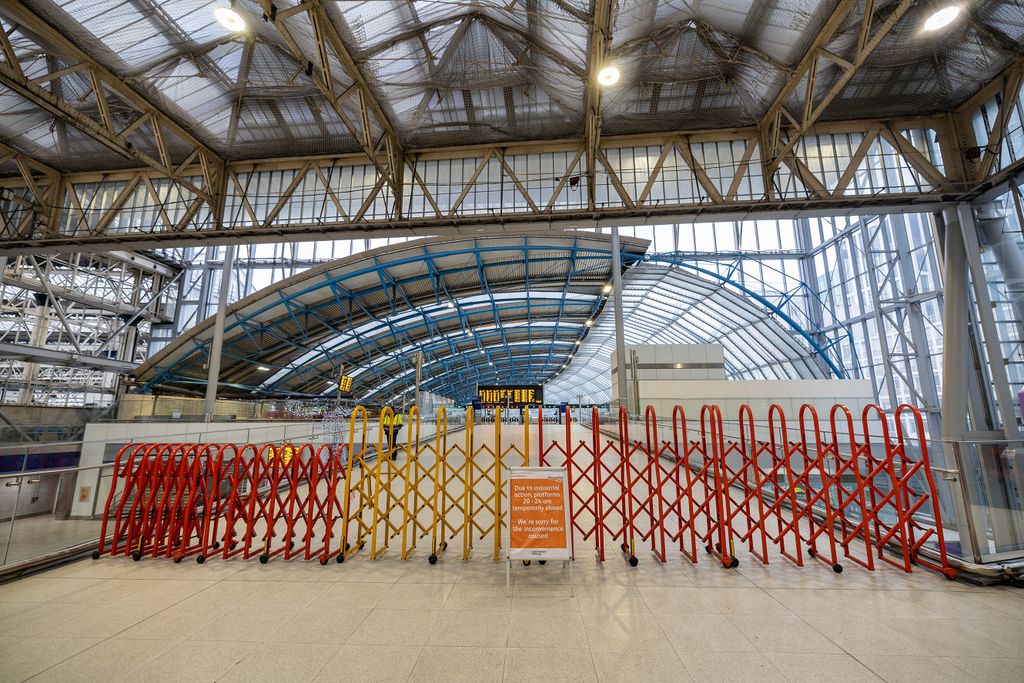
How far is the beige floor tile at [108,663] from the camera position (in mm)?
3734

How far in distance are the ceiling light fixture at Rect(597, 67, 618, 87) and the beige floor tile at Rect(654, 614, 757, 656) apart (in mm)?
10203

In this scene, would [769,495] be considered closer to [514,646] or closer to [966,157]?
[514,646]

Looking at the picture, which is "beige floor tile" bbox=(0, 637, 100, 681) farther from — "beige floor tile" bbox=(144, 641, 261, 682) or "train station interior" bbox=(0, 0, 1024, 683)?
"beige floor tile" bbox=(144, 641, 261, 682)

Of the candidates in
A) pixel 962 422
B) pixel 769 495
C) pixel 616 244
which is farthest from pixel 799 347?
pixel 769 495

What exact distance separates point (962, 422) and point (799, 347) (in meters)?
23.3

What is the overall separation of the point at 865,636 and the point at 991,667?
868 millimetres

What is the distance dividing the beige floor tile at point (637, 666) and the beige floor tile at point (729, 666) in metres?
0.10

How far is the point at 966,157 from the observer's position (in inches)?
505

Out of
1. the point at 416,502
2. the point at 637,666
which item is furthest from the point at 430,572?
the point at 637,666

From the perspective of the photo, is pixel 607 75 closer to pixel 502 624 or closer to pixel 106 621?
pixel 502 624

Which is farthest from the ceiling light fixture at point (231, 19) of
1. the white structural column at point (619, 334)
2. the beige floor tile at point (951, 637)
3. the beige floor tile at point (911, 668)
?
the white structural column at point (619, 334)

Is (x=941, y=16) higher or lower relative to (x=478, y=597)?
higher

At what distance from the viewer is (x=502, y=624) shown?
183 inches

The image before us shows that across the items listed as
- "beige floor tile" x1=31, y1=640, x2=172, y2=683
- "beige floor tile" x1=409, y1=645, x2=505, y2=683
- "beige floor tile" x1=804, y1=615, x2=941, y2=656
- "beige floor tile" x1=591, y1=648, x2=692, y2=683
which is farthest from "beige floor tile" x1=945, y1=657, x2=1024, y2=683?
"beige floor tile" x1=31, y1=640, x2=172, y2=683
